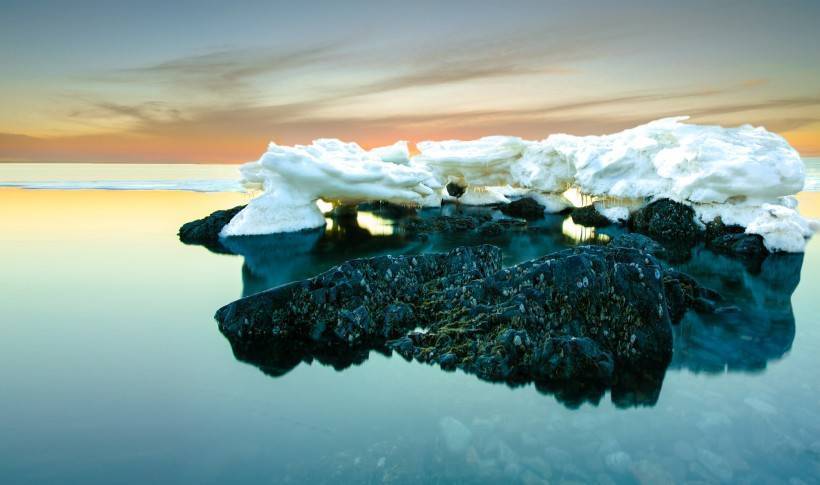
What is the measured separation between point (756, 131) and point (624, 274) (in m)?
16.2

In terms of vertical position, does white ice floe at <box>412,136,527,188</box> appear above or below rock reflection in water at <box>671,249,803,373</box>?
above

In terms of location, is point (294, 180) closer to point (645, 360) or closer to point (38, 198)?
point (645, 360)

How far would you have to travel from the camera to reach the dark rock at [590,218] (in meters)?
22.8

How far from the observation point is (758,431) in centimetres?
584

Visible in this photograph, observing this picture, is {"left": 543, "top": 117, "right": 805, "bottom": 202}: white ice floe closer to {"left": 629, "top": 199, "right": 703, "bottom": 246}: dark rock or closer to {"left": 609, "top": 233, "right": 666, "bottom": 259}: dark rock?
{"left": 629, "top": 199, "right": 703, "bottom": 246}: dark rock

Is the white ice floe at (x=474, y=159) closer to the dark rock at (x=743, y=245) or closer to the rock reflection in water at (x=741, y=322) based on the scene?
the dark rock at (x=743, y=245)

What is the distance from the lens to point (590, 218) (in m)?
23.2

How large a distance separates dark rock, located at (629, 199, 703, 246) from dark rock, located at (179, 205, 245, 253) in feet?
51.7

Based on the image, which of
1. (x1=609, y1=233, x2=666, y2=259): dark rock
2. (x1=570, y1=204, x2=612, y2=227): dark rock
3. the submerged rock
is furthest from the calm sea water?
(x1=570, y1=204, x2=612, y2=227): dark rock

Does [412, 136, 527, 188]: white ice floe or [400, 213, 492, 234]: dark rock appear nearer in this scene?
[400, 213, 492, 234]: dark rock

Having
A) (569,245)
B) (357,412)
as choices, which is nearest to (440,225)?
(569,245)

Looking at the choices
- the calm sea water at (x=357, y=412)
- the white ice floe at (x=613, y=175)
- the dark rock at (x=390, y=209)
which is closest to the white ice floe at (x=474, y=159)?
the white ice floe at (x=613, y=175)

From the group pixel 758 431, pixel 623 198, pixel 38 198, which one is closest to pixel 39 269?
pixel 758 431

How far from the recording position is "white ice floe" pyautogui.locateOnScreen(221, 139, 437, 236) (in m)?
18.1
